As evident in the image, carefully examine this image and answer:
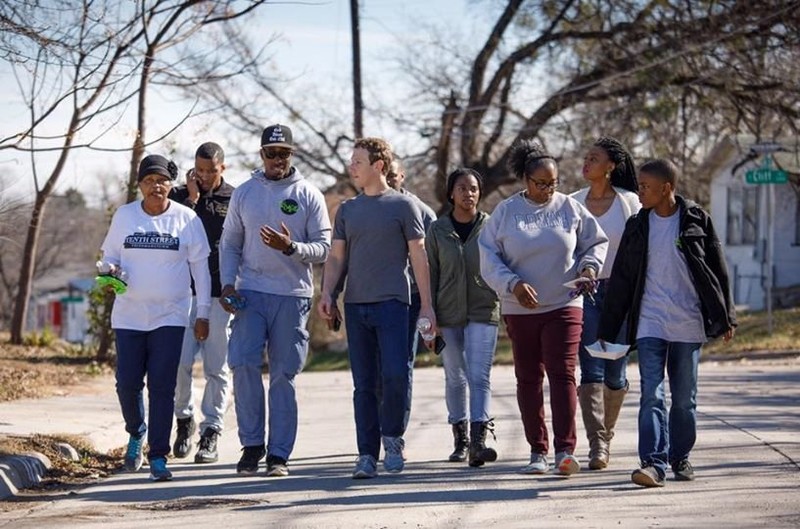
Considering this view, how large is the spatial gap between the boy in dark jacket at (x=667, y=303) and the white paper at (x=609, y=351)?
2.3 inches

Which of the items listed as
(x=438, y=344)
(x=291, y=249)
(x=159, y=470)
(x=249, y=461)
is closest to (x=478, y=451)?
(x=438, y=344)

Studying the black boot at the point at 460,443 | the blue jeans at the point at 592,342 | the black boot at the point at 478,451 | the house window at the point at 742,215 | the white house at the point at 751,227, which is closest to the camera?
the blue jeans at the point at 592,342

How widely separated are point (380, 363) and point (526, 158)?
63.6 inches

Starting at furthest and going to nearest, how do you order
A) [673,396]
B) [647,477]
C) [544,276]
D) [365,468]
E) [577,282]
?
[365,468] < [544,276] < [577,282] < [673,396] < [647,477]

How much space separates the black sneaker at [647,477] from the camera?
343 inches

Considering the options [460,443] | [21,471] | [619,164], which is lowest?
[21,471]

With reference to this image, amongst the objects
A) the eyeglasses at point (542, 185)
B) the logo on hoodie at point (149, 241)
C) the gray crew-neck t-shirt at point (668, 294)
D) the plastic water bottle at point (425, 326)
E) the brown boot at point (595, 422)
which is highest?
the eyeglasses at point (542, 185)

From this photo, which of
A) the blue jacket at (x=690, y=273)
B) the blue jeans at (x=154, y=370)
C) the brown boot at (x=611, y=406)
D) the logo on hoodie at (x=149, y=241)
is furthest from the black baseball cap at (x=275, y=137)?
the brown boot at (x=611, y=406)

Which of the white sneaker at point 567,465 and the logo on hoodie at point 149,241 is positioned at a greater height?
the logo on hoodie at point 149,241

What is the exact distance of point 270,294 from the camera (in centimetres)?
1002

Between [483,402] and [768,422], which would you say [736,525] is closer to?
[483,402]

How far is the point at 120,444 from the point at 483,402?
334 centimetres

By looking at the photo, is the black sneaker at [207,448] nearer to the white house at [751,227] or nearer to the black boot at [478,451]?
the black boot at [478,451]

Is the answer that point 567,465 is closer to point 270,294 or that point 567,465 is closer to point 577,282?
point 577,282
